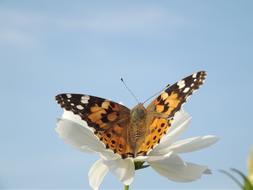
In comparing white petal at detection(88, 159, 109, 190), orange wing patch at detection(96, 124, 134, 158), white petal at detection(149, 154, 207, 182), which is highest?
orange wing patch at detection(96, 124, 134, 158)

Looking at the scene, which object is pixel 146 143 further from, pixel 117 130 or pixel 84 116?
pixel 84 116

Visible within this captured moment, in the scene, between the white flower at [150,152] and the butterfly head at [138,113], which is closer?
the white flower at [150,152]

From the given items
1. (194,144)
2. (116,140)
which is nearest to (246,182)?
(194,144)

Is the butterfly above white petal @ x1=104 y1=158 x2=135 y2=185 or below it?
above

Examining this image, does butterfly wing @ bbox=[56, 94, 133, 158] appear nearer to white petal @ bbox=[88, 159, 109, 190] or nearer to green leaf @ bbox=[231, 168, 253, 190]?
white petal @ bbox=[88, 159, 109, 190]

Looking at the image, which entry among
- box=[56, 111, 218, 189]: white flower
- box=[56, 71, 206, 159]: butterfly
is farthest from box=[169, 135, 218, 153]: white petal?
box=[56, 71, 206, 159]: butterfly

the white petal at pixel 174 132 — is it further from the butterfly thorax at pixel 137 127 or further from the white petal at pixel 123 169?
the white petal at pixel 123 169

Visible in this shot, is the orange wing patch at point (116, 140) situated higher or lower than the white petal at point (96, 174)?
higher

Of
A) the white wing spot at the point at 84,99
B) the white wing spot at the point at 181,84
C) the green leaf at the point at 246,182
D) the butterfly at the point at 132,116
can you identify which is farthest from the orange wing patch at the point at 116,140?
the green leaf at the point at 246,182
